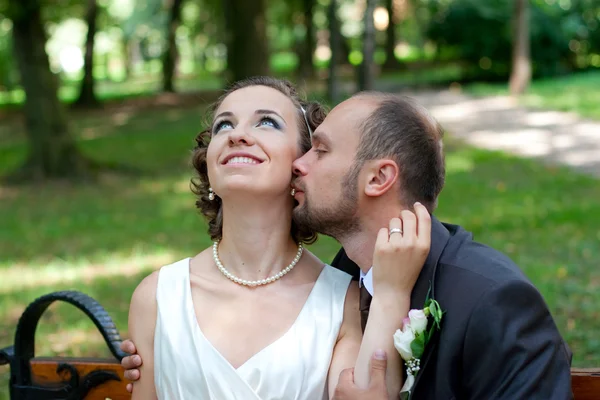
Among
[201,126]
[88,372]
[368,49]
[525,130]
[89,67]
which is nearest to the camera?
[88,372]

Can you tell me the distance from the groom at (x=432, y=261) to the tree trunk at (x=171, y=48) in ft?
95.0

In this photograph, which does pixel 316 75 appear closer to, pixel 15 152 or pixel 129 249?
pixel 15 152

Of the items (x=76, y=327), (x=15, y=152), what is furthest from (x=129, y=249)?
(x=15, y=152)

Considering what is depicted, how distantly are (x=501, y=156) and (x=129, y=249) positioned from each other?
7095mm

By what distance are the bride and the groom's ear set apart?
372 millimetres

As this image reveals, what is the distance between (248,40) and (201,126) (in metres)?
12.3

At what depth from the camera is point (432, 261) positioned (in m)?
2.52

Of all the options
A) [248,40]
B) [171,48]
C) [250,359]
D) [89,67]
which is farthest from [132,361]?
[171,48]

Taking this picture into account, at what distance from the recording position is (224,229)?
2.99m

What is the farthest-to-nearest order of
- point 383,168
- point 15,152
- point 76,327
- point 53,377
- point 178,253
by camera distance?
1. point 15,152
2. point 178,253
3. point 76,327
4. point 53,377
5. point 383,168

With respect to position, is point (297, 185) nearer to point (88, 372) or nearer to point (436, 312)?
point (436, 312)

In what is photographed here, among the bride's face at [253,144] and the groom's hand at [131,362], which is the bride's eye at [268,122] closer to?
the bride's face at [253,144]

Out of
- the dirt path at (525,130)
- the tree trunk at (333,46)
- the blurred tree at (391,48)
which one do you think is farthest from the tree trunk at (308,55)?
the tree trunk at (333,46)

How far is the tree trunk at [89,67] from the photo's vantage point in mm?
28312
